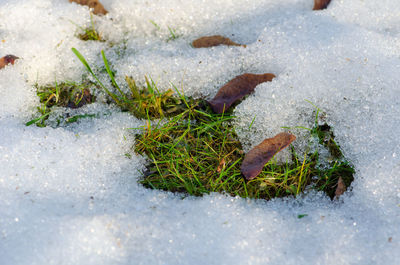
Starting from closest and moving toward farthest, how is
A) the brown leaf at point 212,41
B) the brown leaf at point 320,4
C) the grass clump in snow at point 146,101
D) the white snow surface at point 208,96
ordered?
the white snow surface at point 208,96 → the grass clump in snow at point 146,101 → the brown leaf at point 212,41 → the brown leaf at point 320,4

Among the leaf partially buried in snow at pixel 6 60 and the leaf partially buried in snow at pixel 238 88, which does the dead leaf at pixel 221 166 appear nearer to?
the leaf partially buried in snow at pixel 238 88

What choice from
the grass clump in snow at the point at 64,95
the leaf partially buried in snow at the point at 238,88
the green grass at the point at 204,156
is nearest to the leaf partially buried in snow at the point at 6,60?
the grass clump in snow at the point at 64,95

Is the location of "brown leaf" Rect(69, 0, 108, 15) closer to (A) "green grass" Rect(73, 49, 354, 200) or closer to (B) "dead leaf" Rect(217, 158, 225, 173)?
(A) "green grass" Rect(73, 49, 354, 200)

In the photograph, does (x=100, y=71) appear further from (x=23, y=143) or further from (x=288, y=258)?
(x=288, y=258)

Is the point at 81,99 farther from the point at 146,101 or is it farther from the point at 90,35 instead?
the point at 90,35

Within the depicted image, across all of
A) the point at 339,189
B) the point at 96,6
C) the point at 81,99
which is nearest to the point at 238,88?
the point at 339,189

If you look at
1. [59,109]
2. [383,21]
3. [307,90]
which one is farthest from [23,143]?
[383,21]
